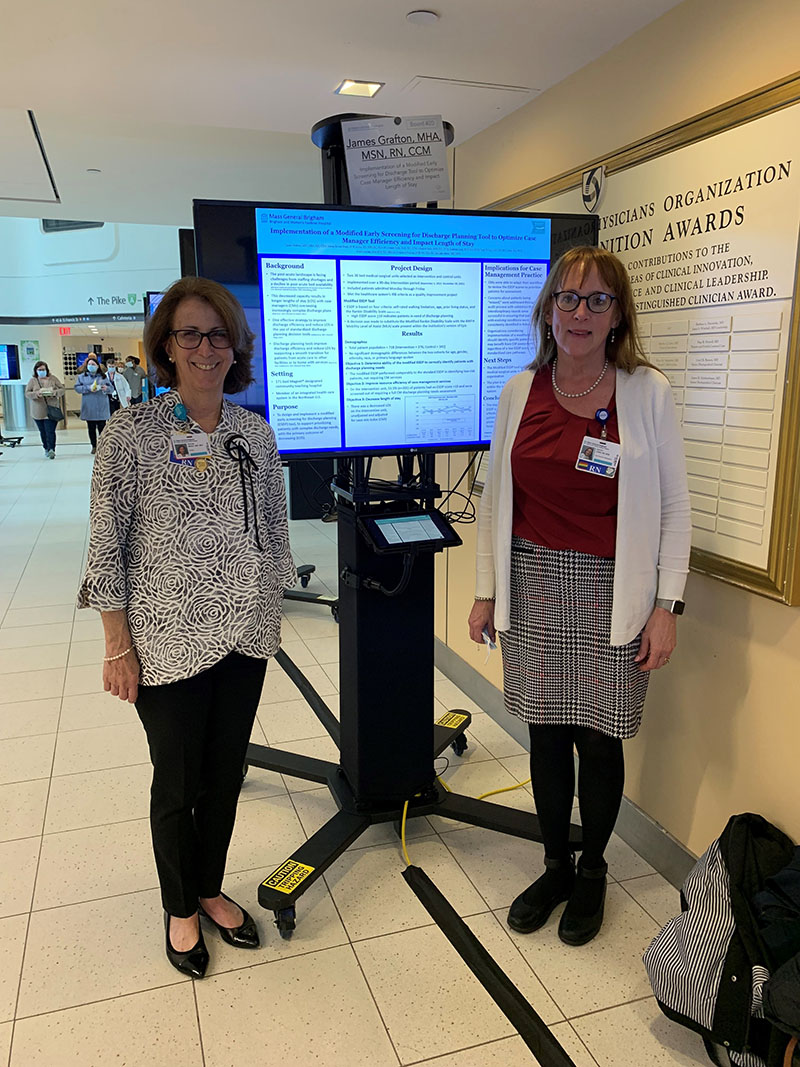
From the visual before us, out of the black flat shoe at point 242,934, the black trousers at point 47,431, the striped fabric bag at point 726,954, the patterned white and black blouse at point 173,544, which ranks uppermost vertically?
the patterned white and black blouse at point 173,544

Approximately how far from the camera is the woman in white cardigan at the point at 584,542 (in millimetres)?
1657

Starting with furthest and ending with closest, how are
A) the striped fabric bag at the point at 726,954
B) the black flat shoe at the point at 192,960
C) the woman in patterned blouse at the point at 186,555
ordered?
the black flat shoe at the point at 192,960, the woman in patterned blouse at the point at 186,555, the striped fabric bag at the point at 726,954

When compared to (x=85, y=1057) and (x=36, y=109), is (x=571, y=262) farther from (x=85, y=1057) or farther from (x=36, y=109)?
(x=36, y=109)

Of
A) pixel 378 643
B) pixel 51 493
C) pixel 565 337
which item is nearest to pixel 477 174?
pixel 565 337

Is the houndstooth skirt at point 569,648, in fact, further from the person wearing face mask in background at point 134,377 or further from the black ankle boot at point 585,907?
the person wearing face mask in background at point 134,377

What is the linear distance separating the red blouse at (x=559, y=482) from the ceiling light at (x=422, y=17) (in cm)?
101

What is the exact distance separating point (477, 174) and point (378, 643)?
197 cm

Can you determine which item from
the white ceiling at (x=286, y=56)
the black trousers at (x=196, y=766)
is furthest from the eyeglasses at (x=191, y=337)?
the white ceiling at (x=286, y=56)

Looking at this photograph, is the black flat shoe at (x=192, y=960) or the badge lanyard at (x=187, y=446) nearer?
the badge lanyard at (x=187, y=446)

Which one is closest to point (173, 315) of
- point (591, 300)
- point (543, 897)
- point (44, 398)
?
point (591, 300)

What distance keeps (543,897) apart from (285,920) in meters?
0.67

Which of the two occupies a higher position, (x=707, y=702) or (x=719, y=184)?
(x=719, y=184)

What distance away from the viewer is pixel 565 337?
65.9 inches

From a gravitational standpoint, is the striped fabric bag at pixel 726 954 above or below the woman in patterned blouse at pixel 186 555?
below
